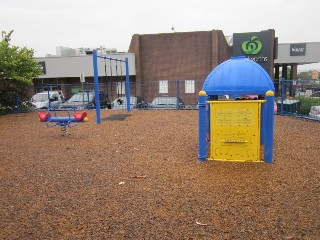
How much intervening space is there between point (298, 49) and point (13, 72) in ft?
101

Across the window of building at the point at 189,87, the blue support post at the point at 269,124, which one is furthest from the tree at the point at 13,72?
the window of building at the point at 189,87

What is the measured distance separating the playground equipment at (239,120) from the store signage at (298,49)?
30.2 metres

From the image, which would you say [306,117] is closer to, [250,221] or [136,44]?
[250,221]

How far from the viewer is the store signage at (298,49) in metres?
33.2

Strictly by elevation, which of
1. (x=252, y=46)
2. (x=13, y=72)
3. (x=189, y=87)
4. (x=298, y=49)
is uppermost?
(x=298, y=49)

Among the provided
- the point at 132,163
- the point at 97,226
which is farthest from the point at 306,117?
the point at 97,226

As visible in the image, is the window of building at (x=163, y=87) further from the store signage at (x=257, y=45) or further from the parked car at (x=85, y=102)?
the parked car at (x=85, y=102)

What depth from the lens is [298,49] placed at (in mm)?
33531

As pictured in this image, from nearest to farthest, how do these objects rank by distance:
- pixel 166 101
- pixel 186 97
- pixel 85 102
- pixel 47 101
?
pixel 166 101 → pixel 85 102 → pixel 47 101 → pixel 186 97

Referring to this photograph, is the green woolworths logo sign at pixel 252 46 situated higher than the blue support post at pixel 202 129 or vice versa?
the green woolworths logo sign at pixel 252 46

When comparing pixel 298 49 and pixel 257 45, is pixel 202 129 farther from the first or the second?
pixel 298 49

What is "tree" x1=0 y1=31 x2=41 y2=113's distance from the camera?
16.4 m

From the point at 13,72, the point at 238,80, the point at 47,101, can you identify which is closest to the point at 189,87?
the point at 47,101

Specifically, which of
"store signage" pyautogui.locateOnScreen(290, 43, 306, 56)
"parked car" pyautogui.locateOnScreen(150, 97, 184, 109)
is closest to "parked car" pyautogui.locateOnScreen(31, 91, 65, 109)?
"parked car" pyautogui.locateOnScreen(150, 97, 184, 109)
